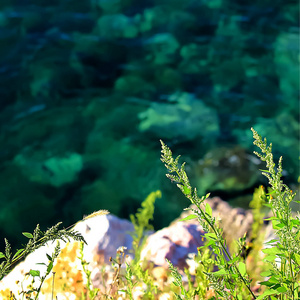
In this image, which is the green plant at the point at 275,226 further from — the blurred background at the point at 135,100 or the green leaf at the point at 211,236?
the blurred background at the point at 135,100

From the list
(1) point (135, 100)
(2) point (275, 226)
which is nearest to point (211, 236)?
(2) point (275, 226)

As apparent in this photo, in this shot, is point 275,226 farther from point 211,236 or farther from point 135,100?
point 135,100

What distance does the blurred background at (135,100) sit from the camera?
5.21 m

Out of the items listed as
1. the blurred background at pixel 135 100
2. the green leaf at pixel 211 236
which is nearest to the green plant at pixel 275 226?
the green leaf at pixel 211 236

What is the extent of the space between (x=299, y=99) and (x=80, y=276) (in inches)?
173

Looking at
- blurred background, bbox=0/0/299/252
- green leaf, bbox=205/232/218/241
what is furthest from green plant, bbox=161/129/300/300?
blurred background, bbox=0/0/299/252

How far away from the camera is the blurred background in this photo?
5207 millimetres

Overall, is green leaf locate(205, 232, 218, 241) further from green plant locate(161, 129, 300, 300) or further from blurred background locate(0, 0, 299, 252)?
blurred background locate(0, 0, 299, 252)

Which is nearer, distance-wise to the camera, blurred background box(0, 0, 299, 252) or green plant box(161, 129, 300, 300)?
green plant box(161, 129, 300, 300)

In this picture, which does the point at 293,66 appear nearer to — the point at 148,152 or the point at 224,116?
the point at 224,116

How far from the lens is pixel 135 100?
616cm

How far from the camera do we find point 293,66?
257 inches

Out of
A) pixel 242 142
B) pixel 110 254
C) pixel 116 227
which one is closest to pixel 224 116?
pixel 242 142

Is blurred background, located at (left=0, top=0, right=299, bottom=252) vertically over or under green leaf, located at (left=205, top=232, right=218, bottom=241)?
under
